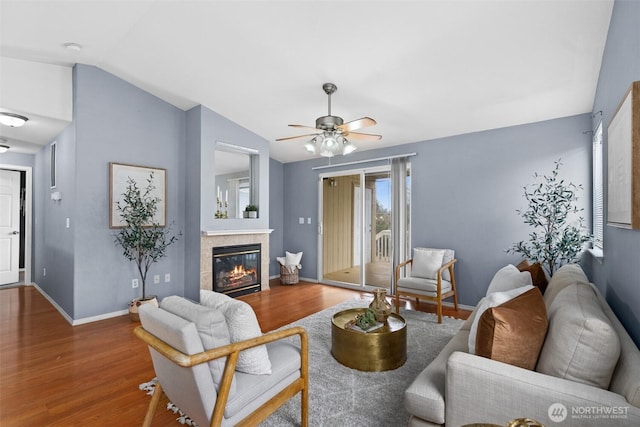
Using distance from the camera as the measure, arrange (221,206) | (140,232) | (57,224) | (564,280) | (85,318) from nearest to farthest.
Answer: (564,280) → (85,318) → (140,232) → (57,224) → (221,206)

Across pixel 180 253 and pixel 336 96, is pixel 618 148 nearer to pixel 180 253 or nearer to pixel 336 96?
pixel 336 96

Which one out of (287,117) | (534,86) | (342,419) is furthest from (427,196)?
(342,419)

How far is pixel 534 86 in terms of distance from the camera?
3107 mm

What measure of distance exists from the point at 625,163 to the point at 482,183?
258 cm

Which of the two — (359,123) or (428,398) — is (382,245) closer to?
(359,123)

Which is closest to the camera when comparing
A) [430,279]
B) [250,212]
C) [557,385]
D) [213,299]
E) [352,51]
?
[557,385]

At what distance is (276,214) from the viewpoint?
21.2 feet

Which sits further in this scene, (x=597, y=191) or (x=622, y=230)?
(x=597, y=191)

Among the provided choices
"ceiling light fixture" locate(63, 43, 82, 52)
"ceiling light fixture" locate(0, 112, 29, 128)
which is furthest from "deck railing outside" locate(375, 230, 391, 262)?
"ceiling light fixture" locate(0, 112, 29, 128)

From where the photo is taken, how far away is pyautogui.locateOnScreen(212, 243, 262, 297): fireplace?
4.64 meters

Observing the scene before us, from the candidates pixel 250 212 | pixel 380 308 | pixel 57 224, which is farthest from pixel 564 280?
pixel 57 224

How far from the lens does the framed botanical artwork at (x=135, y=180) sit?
3.97 meters

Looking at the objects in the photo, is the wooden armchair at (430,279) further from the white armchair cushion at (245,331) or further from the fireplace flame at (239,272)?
the white armchair cushion at (245,331)

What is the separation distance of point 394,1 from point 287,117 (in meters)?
2.39
